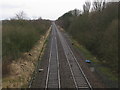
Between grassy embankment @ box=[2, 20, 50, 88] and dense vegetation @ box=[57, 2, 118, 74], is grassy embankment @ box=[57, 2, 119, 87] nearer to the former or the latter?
dense vegetation @ box=[57, 2, 118, 74]

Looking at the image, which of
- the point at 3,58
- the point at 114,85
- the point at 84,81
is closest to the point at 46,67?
the point at 3,58

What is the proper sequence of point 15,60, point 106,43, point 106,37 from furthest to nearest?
1. point 15,60
2. point 106,37
3. point 106,43

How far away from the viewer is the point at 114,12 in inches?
892

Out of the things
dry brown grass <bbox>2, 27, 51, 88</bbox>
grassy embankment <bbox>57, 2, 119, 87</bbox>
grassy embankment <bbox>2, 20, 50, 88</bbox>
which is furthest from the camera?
→ grassy embankment <bbox>57, 2, 119, 87</bbox>

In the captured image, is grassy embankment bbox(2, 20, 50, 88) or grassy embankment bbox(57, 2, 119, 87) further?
grassy embankment bbox(57, 2, 119, 87)

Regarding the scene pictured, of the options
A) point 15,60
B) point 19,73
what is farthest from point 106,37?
point 15,60

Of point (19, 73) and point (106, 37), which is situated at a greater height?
point (106, 37)

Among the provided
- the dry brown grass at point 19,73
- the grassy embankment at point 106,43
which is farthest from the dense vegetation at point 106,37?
the dry brown grass at point 19,73

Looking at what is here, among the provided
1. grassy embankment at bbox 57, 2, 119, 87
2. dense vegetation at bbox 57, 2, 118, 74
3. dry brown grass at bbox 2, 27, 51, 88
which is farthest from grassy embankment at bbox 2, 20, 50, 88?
dense vegetation at bbox 57, 2, 118, 74

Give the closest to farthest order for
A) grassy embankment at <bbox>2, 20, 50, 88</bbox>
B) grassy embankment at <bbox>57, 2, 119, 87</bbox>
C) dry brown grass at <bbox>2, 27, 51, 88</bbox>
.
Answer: dry brown grass at <bbox>2, 27, 51, 88</bbox> < grassy embankment at <bbox>2, 20, 50, 88</bbox> < grassy embankment at <bbox>57, 2, 119, 87</bbox>

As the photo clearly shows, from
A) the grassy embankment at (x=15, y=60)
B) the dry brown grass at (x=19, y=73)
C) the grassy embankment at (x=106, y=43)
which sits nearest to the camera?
the dry brown grass at (x=19, y=73)

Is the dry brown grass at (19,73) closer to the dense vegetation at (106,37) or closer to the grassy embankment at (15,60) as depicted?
the grassy embankment at (15,60)

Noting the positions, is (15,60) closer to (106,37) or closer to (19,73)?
(19,73)

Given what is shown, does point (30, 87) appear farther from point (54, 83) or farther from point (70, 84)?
point (70, 84)
